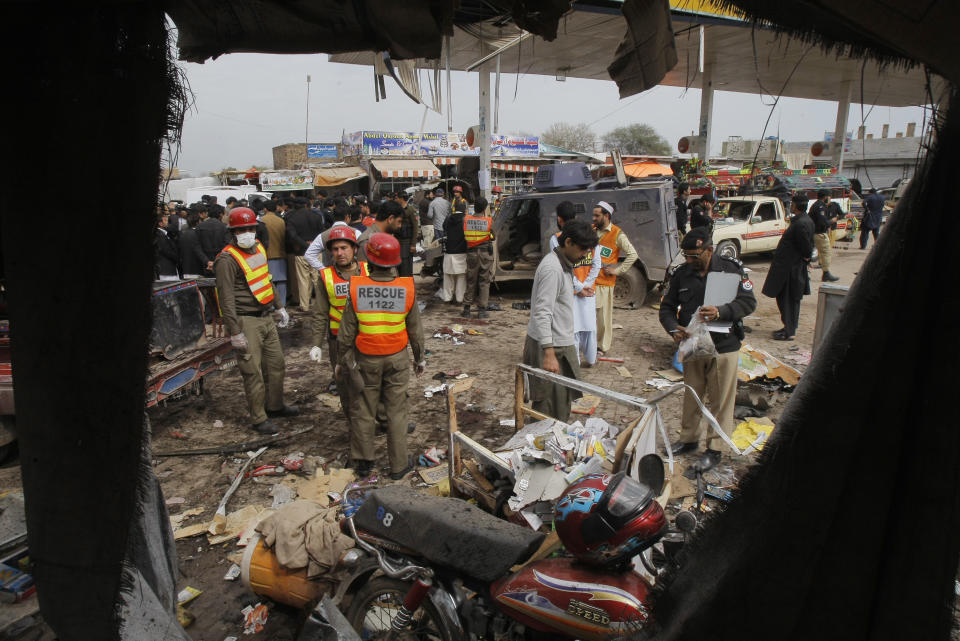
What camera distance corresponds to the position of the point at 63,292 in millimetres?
1146

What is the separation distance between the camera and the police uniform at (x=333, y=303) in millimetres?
5082

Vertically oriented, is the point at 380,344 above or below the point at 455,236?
below

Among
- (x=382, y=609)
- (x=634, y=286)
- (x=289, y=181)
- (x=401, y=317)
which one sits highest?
(x=289, y=181)

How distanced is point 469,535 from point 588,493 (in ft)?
2.03

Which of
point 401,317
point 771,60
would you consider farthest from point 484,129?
point 771,60

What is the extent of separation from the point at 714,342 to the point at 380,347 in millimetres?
2779

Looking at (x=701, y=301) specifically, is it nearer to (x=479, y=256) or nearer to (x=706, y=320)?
Result: (x=706, y=320)

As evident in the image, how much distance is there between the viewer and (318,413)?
6.04m

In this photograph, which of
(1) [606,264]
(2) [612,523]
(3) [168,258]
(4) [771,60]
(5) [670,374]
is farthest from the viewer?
(3) [168,258]

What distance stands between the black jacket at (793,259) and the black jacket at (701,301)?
3.57 m

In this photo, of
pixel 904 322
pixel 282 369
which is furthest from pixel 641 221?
pixel 904 322

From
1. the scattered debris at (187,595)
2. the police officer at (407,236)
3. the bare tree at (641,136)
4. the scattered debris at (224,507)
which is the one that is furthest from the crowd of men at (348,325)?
the bare tree at (641,136)

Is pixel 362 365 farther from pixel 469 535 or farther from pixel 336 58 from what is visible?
pixel 336 58

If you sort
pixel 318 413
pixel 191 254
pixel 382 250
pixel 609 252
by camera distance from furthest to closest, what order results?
pixel 191 254
pixel 609 252
pixel 318 413
pixel 382 250
